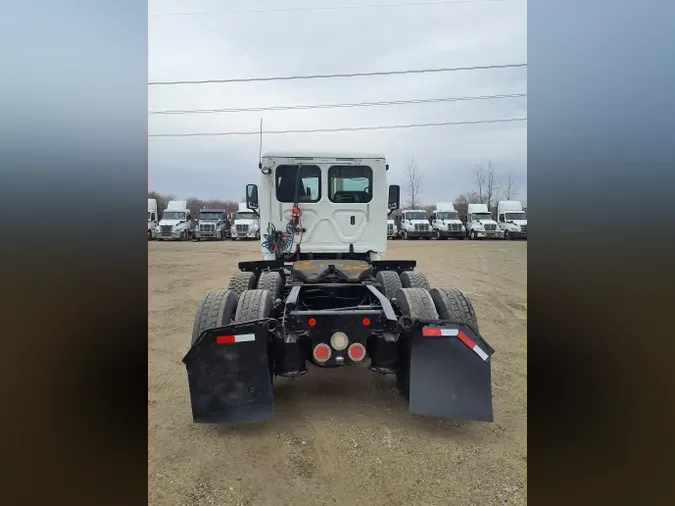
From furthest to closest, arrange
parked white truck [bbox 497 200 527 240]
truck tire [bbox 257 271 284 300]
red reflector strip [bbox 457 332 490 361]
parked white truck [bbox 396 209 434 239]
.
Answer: parked white truck [bbox 396 209 434 239] < parked white truck [bbox 497 200 527 240] < truck tire [bbox 257 271 284 300] < red reflector strip [bbox 457 332 490 361]

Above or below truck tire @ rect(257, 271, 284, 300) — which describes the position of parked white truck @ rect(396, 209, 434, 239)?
above

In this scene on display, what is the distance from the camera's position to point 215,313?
146 inches

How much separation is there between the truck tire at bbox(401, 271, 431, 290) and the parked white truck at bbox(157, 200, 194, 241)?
75.8 ft

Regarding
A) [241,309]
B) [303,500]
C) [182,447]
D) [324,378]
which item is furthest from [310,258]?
[303,500]

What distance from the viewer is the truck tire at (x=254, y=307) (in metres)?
3.61

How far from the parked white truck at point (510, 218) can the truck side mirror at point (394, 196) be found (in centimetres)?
2063

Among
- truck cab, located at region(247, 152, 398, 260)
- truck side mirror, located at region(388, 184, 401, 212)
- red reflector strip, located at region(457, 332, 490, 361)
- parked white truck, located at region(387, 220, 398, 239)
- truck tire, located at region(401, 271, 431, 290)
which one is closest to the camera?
red reflector strip, located at region(457, 332, 490, 361)

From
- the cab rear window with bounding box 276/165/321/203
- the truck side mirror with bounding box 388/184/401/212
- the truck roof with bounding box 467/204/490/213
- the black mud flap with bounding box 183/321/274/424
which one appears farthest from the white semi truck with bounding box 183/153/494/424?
the truck roof with bounding box 467/204/490/213

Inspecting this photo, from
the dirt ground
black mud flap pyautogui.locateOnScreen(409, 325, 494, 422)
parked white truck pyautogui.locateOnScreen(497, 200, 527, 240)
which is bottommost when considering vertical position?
the dirt ground

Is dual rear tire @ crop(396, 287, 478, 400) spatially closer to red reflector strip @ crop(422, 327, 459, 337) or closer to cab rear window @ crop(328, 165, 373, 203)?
red reflector strip @ crop(422, 327, 459, 337)

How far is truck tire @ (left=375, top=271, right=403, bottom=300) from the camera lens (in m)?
4.93

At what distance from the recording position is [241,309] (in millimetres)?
3719

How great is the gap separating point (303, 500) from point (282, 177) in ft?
14.4

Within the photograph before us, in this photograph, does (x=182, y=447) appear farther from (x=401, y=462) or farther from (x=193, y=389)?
(x=401, y=462)
